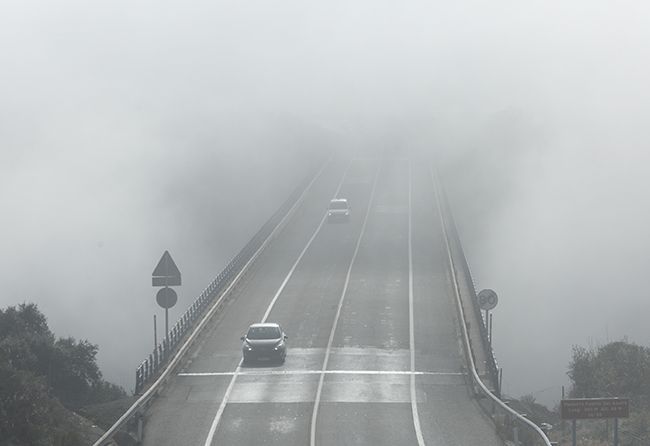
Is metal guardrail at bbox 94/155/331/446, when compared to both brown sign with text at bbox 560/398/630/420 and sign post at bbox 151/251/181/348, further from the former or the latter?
brown sign with text at bbox 560/398/630/420

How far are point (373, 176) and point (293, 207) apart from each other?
20749 mm

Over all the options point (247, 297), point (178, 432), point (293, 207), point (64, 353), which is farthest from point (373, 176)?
point (178, 432)

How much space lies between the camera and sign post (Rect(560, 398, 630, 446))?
1179 inches

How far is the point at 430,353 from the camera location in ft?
155

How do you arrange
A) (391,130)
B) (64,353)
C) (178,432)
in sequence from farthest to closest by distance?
(391,130), (64,353), (178,432)

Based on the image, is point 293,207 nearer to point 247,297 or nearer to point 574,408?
point 247,297

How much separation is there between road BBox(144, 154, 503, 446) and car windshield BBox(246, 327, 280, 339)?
1.20 metres

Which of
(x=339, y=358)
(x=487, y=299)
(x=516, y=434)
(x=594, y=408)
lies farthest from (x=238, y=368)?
(x=594, y=408)

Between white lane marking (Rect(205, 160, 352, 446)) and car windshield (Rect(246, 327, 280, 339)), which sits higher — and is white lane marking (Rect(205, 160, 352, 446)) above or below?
below

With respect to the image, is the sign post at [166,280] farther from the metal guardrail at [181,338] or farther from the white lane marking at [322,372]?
the white lane marking at [322,372]

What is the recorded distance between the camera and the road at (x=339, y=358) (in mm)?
35562

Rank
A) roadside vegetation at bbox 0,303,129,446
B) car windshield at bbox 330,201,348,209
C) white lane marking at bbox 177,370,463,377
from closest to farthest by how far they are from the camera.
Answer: roadside vegetation at bbox 0,303,129,446
white lane marking at bbox 177,370,463,377
car windshield at bbox 330,201,348,209

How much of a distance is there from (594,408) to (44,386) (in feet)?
53.0

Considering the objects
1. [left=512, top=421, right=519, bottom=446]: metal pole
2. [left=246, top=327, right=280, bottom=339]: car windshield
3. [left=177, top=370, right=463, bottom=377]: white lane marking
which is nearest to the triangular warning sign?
[left=246, top=327, right=280, bottom=339]: car windshield
